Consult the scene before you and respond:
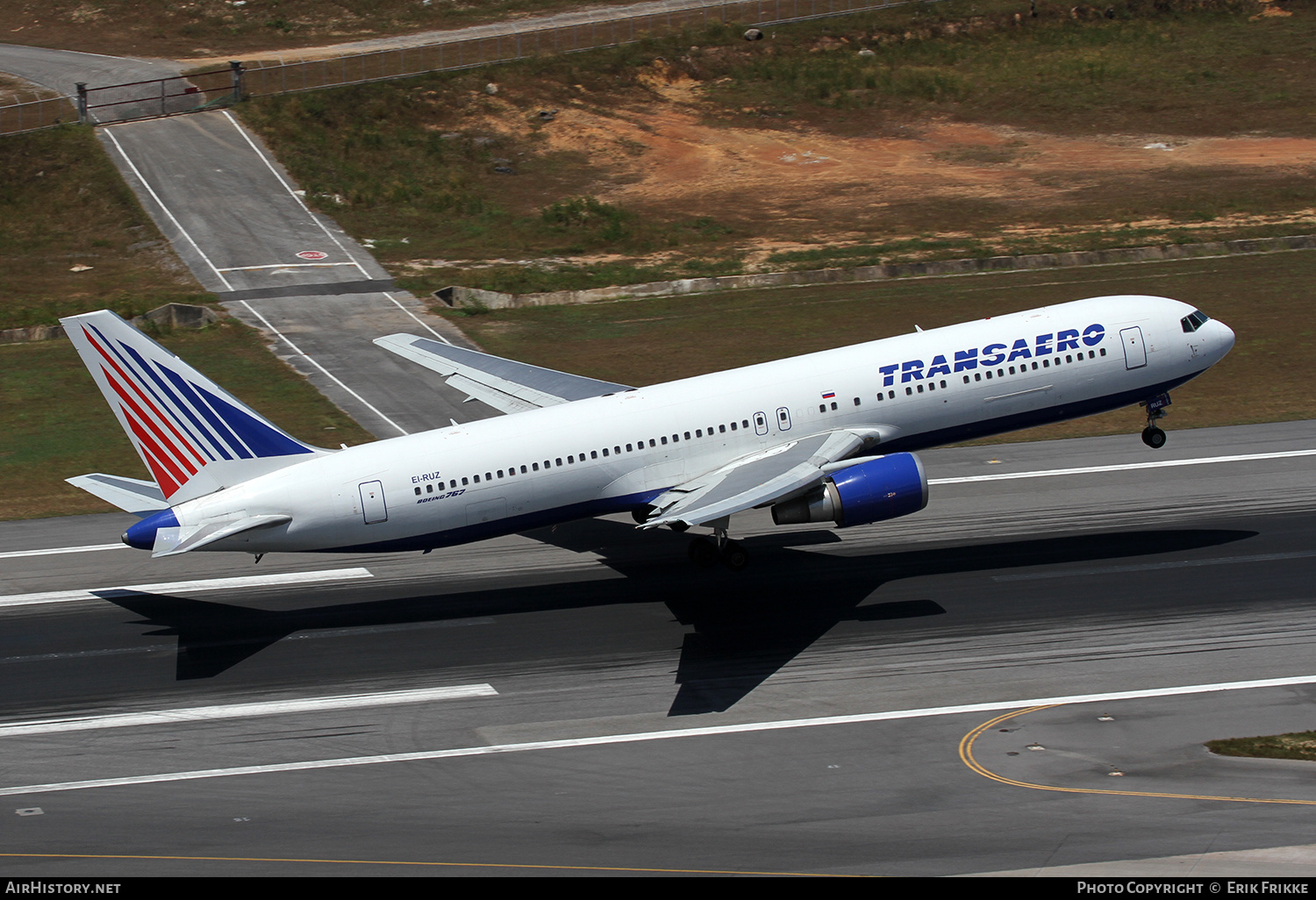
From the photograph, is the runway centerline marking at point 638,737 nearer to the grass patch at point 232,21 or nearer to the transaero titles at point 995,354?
the transaero titles at point 995,354

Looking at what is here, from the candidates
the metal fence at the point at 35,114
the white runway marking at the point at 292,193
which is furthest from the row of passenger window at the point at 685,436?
the metal fence at the point at 35,114

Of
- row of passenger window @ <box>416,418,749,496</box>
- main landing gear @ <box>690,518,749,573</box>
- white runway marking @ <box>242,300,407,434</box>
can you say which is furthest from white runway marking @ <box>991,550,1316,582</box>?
white runway marking @ <box>242,300,407,434</box>

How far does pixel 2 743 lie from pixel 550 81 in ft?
244

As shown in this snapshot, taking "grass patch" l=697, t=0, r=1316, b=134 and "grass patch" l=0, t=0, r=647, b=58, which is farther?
"grass patch" l=0, t=0, r=647, b=58

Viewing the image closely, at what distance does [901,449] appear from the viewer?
1435 inches

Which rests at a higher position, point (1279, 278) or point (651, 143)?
point (651, 143)

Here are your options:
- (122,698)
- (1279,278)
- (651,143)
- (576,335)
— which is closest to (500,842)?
(122,698)

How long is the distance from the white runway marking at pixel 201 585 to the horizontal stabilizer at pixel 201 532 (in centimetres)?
538

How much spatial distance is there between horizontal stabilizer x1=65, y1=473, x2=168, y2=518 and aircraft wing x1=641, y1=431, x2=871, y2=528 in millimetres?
12574

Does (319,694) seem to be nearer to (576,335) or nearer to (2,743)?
(2,743)

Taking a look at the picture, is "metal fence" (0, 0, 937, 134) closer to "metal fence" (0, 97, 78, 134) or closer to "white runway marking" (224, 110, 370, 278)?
"metal fence" (0, 97, 78, 134)

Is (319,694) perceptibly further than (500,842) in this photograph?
Yes

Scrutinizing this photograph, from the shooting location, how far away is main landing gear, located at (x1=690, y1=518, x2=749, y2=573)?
35125 millimetres

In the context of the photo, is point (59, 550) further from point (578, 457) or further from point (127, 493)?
point (578, 457)
